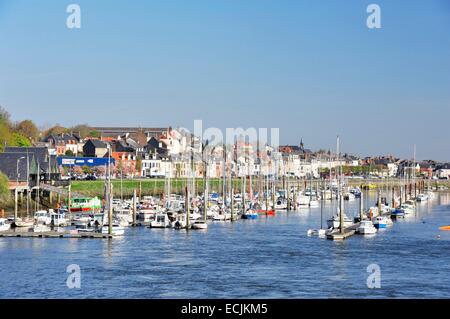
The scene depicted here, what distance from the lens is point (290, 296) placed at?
31.7 m

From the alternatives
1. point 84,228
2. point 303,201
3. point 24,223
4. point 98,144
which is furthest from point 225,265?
point 98,144

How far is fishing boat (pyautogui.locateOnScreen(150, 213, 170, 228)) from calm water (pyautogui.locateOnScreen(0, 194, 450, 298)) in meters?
1.26

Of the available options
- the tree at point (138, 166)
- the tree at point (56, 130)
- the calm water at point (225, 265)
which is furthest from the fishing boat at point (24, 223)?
the tree at point (56, 130)

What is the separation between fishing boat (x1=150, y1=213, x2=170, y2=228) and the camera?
189ft

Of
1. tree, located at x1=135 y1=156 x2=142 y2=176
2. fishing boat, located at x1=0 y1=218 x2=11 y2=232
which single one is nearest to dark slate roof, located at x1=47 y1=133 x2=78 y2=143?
tree, located at x1=135 y1=156 x2=142 y2=176

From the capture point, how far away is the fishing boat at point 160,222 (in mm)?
57750

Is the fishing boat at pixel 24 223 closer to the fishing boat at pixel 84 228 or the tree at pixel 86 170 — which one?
the fishing boat at pixel 84 228

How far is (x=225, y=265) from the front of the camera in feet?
130

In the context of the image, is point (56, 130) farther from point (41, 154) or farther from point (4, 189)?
point (4, 189)

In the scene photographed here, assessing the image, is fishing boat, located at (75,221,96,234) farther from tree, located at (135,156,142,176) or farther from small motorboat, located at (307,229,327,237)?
tree, located at (135,156,142,176)

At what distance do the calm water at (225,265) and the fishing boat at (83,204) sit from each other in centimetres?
1654
